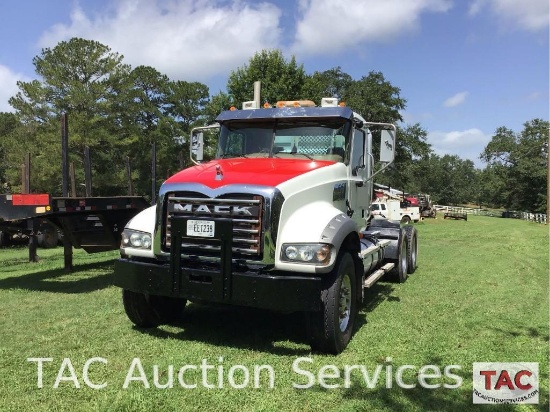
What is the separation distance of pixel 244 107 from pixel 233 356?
3.60m

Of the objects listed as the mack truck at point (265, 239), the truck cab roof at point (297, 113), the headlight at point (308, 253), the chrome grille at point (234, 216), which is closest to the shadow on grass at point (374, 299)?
the mack truck at point (265, 239)

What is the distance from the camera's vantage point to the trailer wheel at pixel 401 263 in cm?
846

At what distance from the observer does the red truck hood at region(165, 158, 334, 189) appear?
Answer: 460 centimetres

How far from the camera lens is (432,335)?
525cm

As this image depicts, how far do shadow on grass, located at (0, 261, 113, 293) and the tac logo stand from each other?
605 centimetres

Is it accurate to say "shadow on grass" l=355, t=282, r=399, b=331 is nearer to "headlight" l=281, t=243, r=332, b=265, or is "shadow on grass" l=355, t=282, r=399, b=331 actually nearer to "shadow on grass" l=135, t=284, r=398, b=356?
"shadow on grass" l=135, t=284, r=398, b=356

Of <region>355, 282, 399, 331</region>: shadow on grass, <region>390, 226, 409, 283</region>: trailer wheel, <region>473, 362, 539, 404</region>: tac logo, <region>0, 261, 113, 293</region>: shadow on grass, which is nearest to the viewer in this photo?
<region>473, 362, 539, 404</region>: tac logo

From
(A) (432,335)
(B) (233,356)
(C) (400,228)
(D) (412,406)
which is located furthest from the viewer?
(C) (400,228)

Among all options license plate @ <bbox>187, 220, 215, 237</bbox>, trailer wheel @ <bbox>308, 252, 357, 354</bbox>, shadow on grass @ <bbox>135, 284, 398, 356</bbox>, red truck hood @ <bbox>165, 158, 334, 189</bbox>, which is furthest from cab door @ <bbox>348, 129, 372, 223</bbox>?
license plate @ <bbox>187, 220, 215, 237</bbox>

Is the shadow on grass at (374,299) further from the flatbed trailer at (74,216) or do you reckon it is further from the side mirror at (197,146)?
the flatbed trailer at (74,216)

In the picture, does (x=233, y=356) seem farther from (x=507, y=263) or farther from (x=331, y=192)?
(x=507, y=263)

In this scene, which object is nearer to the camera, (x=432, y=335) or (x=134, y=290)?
(x=134, y=290)

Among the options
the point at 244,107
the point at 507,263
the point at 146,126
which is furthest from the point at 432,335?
the point at 146,126

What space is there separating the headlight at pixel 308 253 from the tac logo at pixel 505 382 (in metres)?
1.64
